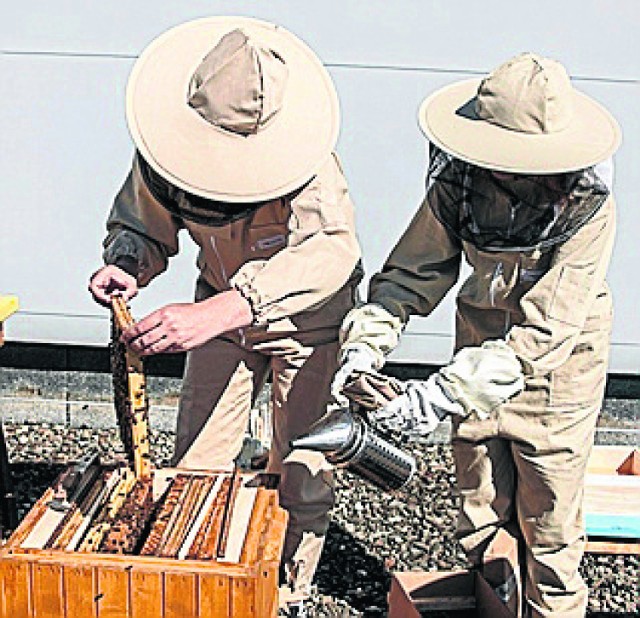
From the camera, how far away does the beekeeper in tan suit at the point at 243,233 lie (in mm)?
2613

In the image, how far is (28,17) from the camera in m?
4.48

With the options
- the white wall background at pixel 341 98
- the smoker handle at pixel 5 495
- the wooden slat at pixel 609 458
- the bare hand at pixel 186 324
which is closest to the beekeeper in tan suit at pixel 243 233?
the bare hand at pixel 186 324

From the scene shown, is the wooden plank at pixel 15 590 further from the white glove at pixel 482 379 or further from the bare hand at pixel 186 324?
the white glove at pixel 482 379

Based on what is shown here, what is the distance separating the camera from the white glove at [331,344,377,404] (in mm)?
2574

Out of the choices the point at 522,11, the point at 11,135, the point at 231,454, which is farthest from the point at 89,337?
the point at 522,11

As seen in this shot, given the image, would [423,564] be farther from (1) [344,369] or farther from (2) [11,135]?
(2) [11,135]

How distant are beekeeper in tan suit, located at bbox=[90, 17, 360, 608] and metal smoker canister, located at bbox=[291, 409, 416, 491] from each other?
12.5 inches

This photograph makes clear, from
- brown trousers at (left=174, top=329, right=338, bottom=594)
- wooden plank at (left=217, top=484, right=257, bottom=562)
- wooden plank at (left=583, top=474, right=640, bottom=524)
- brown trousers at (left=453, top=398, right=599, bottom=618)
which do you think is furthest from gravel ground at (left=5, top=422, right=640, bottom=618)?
wooden plank at (left=217, top=484, right=257, bottom=562)

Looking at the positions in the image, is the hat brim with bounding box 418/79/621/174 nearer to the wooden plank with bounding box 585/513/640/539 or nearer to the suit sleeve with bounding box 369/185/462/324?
the suit sleeve with bounding box 369/185/462/324

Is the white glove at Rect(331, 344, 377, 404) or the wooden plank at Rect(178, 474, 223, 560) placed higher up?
the white glove at Rect(331, 344, 377, 404)

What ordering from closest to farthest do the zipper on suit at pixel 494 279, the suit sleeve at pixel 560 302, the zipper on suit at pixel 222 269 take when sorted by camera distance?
the suit sleeve at pixel 560 302
the zipper on suit at pixel 494 279
the zipper on suit at pixel 222 269

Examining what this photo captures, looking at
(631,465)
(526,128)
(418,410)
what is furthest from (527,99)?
(631,465)

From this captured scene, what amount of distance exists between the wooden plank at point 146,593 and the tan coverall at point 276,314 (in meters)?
0.74

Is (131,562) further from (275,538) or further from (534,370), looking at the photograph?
(534,370)
